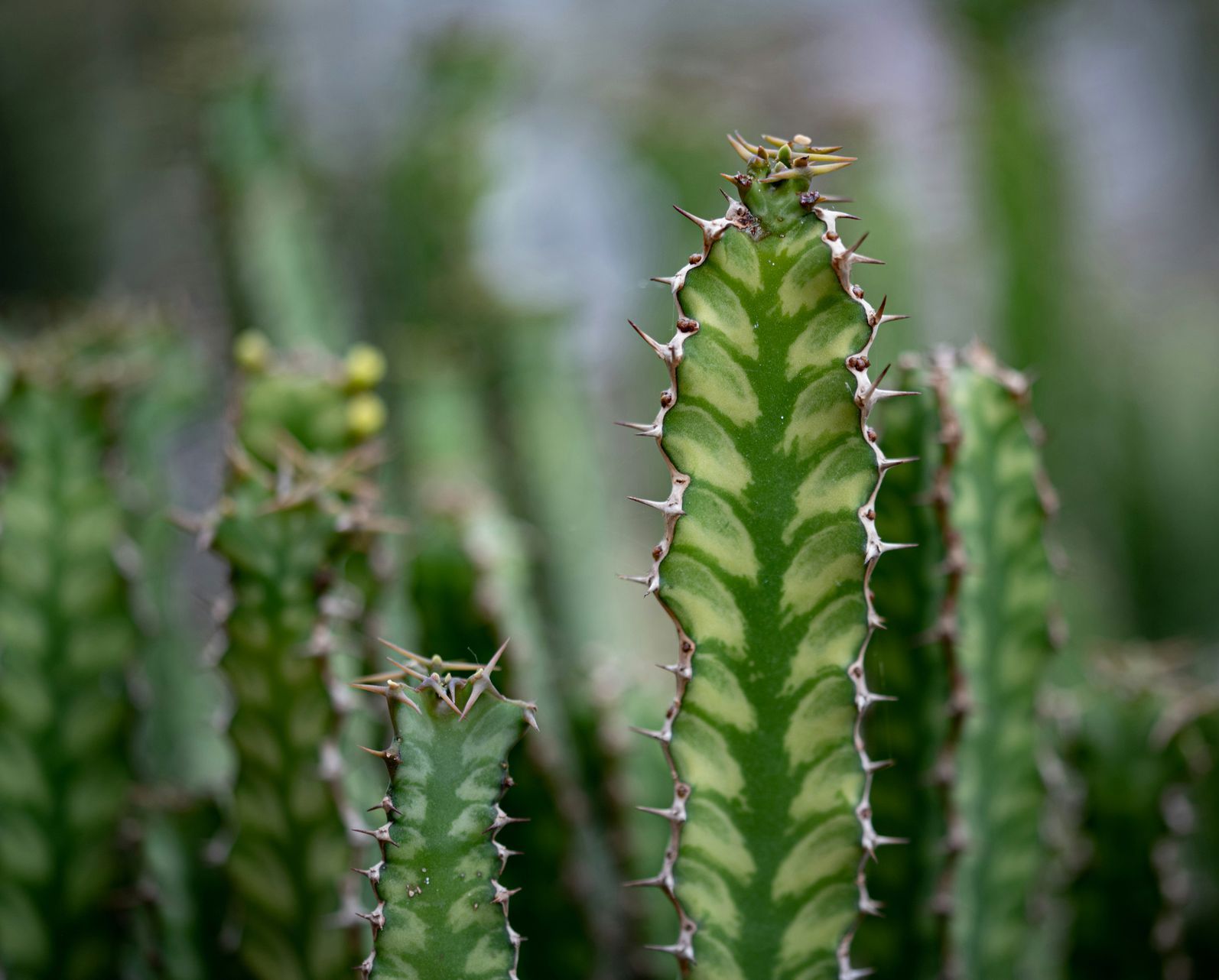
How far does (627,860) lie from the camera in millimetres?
1535

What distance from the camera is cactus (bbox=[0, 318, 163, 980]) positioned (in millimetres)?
1343

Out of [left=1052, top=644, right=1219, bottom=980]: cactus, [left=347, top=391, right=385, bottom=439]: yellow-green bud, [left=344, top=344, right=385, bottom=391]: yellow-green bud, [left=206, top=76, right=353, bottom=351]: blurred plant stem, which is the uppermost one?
[left=206, top=76, right=353, bottom=351]: blurred plant stem

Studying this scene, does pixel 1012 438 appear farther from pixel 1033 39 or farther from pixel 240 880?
pixel 1033 39

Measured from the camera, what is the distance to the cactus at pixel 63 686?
1343 mm

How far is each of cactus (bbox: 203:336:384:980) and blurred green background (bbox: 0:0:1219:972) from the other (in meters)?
0.30

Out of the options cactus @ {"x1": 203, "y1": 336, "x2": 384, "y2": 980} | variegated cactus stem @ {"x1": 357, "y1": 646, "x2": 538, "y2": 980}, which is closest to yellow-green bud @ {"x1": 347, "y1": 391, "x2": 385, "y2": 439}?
cactus @ {"x1": 203, "y1": 336, "x2": 384, "y2": 980}

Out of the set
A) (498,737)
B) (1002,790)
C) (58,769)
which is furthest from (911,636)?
(58,769)

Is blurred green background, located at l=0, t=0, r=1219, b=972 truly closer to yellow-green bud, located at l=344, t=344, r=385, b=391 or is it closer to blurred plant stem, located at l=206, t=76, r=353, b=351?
blurred plant stem, located at l=206, t=76, r=353, b=351

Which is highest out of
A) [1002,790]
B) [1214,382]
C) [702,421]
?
[1214,382]

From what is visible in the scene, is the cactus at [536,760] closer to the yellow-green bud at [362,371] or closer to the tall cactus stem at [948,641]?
the yellow-green bud at [362,371]

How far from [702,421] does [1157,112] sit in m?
5.48

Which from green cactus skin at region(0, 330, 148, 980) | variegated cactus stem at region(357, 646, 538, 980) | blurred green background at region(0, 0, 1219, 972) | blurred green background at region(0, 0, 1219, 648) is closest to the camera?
variegated cactus stem at region(357, 646, 538, 980)

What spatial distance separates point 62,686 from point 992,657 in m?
1.08

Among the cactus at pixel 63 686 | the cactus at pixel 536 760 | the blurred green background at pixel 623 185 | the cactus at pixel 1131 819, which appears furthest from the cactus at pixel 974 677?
the blurred green background at pixel 623 185
